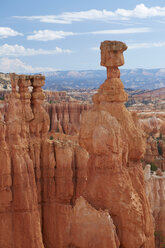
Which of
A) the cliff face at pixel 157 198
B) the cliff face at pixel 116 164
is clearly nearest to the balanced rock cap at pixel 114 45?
the cliff face at pixel 116 164

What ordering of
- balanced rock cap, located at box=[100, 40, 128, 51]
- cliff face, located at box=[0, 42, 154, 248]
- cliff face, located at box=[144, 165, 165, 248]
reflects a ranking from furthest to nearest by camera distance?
cliff face, located at box=[144, 165, 165, 248]
balanced rock cap, located at box=[100, 40, 128, 51]
cliff face, located at box=[0, 42, 154, 248]

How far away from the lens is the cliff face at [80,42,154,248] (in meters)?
6.99

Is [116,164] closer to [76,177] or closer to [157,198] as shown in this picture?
[76,177]

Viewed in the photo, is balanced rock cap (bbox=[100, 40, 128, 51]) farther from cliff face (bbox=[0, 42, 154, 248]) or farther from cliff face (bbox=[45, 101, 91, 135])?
cliff face (bbox=[45, 101, 91, 135])

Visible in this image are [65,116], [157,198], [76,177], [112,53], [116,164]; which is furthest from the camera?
[65,116]

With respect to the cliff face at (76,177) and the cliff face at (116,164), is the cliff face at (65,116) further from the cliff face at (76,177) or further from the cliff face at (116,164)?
the cliff face at (116,164)

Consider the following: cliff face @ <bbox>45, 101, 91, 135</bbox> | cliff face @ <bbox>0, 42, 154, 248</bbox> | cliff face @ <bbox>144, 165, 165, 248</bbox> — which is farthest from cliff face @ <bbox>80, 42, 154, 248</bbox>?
cliff face @ <bbox>45, 101, 91, 135</bbox>

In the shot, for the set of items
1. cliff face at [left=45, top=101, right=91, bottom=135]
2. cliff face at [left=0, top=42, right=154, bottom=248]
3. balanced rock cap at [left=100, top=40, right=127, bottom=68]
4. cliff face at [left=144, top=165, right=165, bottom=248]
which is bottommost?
cliff face at [left=144, top=165, right=165, bottom=248]

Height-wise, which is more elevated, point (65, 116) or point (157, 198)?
point (65, 116)

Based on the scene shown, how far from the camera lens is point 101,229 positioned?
6.49m

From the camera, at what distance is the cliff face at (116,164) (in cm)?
699

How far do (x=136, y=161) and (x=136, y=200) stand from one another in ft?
3.67

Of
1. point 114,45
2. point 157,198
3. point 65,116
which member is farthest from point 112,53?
point 65,116

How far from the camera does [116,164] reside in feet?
23.6
